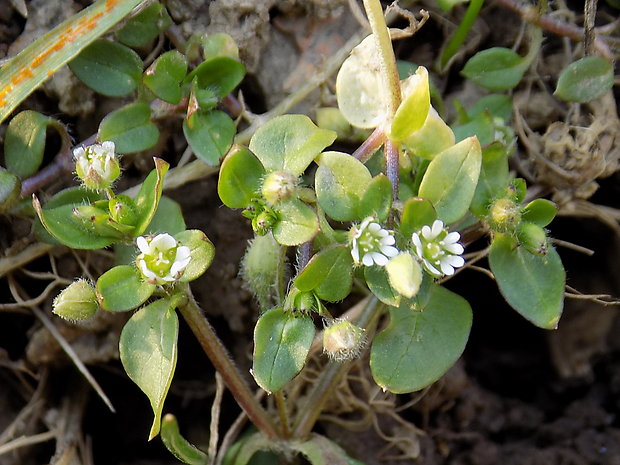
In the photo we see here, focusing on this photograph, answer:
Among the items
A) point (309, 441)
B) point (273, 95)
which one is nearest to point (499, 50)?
point (273, 95)

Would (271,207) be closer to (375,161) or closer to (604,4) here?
(375,161)

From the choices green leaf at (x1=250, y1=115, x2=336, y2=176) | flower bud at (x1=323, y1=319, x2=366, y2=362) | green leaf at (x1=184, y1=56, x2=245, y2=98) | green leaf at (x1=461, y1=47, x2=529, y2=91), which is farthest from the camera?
green leaf at (x1=461, y1=47, x2=529, y2=91)

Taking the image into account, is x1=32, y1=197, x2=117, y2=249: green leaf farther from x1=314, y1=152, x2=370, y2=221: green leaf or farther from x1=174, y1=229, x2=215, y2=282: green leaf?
x1=314, y1=152, x2=370, y2=221: green leaf

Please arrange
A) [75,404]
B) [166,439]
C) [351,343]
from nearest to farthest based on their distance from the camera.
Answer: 1. [351,343]
2. [166,439]
3. [75,404]

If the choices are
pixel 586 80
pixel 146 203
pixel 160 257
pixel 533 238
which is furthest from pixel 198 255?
pixel 586 80

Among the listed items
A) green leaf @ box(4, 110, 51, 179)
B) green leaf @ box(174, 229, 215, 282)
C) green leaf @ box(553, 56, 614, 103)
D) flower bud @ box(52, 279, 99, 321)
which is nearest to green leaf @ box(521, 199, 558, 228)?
green leaf @ box(553, 56, 614, 103)

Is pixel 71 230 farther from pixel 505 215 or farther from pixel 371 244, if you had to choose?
pixel 505 215
